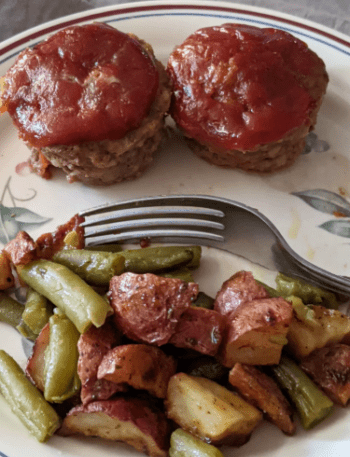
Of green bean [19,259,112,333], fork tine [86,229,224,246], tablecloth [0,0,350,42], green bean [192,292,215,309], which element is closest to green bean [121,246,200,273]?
fork tine [86,229,224,246]

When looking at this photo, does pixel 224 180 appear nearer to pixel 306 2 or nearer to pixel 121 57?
pixel 121 57

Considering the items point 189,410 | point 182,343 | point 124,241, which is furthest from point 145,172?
point 189,410

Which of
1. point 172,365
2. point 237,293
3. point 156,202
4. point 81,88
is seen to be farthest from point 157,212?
point 172,365

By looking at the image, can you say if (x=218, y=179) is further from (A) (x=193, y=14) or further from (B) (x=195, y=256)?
(A) (x=193, y=14)

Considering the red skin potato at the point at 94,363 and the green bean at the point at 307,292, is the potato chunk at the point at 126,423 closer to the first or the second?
the red skin potato at the point at 94,363

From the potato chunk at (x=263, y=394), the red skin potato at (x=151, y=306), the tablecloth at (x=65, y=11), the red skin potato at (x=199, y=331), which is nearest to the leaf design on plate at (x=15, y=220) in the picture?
the red skin potato at (x=151, y=306)

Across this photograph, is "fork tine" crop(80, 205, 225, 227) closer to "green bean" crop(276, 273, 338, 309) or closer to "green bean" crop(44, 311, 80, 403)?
"green bean" crop(276, 273, 338, 309)
